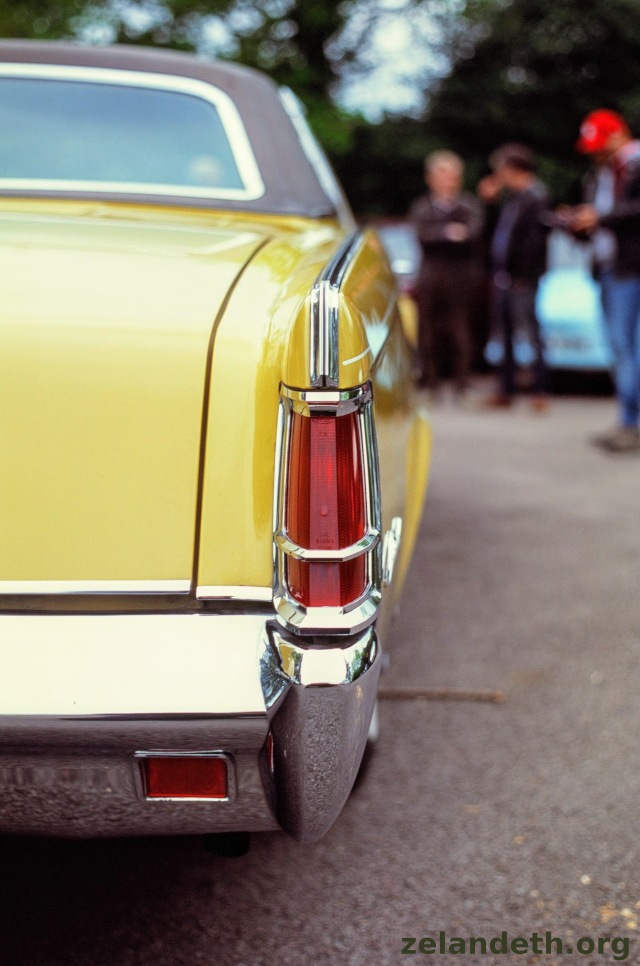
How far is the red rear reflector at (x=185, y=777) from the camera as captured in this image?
1.50 metres

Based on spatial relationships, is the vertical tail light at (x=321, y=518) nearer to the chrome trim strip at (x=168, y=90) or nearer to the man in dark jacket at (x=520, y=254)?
the chrome trim strip at (x=168, y=90)

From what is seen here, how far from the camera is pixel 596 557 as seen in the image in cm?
429

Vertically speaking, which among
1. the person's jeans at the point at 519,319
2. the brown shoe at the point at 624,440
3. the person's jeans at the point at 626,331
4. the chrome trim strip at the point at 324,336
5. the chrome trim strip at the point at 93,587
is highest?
the chrome trim strip at the point at 324,336

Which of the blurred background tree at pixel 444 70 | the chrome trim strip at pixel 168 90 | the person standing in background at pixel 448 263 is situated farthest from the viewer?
the blurred background tree at pixel 444 70

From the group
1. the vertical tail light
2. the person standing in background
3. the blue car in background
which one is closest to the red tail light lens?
the vertical tail light

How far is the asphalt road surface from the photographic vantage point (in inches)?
74.5

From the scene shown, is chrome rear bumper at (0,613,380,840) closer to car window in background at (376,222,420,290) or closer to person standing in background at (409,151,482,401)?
person standing in background at (409,151,482,401)

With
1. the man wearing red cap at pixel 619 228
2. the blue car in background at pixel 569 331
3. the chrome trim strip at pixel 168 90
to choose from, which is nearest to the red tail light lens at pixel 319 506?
the chrome trim strip at pixel 168 90

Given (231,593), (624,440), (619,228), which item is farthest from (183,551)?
(624,440)

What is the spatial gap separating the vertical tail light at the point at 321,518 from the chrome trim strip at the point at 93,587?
0.16 metres

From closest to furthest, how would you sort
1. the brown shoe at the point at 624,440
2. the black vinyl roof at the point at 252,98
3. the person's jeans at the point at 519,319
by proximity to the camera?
the black vinyl roof at the point at 252,98
the brown shoe at the point at 624,440
the person's jeans at the point at 519,319

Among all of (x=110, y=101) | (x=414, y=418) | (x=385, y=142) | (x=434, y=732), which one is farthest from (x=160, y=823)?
(x=385, y=142)

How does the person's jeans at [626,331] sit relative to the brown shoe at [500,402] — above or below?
above

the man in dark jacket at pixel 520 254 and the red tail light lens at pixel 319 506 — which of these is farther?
the man in dark jacket at pixel 520 254
